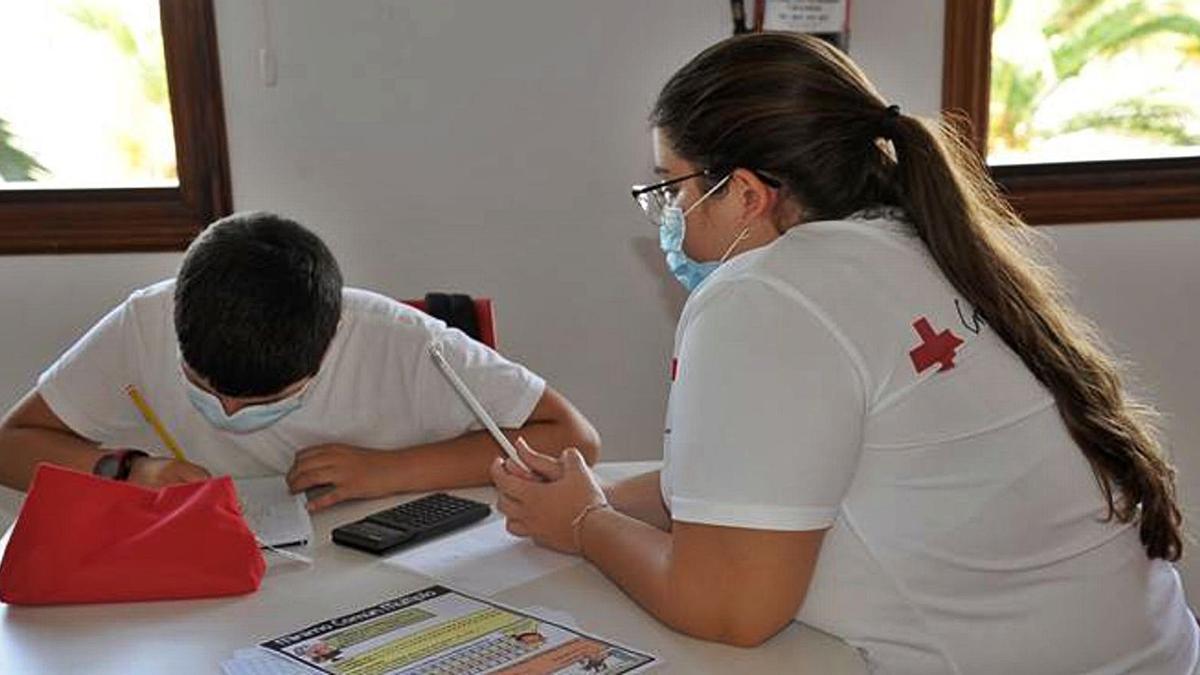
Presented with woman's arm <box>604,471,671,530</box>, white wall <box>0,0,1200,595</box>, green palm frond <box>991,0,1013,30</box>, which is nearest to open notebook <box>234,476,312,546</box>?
woman's arm <box>604,471,671,530</box>

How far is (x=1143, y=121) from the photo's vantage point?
2.71 meters

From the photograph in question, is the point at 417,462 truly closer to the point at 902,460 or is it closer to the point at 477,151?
the point at 902,460

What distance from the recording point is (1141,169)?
2.65 metres

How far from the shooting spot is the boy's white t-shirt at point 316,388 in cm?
170

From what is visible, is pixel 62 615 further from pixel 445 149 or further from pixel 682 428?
pixel 445 149

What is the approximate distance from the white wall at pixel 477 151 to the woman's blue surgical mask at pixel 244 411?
36.0 inches

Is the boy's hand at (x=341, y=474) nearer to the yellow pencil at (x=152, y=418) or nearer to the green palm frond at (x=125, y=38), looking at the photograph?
the yellow pencil at (x=152, y=418)

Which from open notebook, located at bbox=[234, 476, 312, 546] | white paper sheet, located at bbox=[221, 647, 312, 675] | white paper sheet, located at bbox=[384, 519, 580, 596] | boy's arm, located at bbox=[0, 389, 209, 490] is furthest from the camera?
boy's arm, located at bbox=[0, 389, 209, 490]

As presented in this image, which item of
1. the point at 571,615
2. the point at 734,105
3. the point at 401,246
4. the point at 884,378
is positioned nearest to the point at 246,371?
the point at 571,615

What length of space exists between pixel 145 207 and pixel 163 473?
43.7 inches

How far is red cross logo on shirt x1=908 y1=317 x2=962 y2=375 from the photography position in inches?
43.3

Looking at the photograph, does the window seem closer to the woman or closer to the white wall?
the white wall

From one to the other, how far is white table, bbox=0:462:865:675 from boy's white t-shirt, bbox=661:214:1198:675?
3.3 inches

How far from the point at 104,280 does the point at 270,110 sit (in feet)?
1.56
